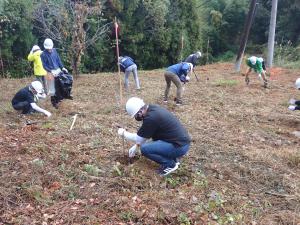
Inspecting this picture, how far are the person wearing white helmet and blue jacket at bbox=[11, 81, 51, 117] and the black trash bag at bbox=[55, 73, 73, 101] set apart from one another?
0.53 metres

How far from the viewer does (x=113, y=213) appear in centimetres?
450

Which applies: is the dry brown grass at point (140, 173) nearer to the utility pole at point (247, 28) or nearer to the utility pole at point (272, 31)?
the utility pole at point (247, 28)

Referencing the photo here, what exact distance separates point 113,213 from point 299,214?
2.20 meters

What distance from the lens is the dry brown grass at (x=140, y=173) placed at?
14.9 ft

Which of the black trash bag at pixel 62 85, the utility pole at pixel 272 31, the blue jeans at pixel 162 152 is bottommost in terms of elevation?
the blue jeans at pixel 162 152

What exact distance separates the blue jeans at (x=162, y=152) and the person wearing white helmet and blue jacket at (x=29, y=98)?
11.1ft

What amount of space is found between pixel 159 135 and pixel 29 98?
12.4 feet

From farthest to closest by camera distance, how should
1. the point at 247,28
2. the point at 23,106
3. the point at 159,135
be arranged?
the point at 247,28
the point at 23,106
the point at 159,135

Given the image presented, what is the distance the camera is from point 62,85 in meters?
8.59

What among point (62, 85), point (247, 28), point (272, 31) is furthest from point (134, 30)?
point (62, 85)

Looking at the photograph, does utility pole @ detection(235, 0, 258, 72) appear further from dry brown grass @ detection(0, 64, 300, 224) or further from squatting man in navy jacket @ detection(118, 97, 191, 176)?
squatting man in navy jacket @ detection(118, 97, 191, 176)

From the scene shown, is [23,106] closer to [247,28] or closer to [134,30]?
[247,28]

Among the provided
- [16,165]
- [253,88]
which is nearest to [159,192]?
[16,165]

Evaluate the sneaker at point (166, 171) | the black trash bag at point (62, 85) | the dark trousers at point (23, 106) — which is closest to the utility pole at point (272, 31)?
the black trash bag at point (62, 85)
